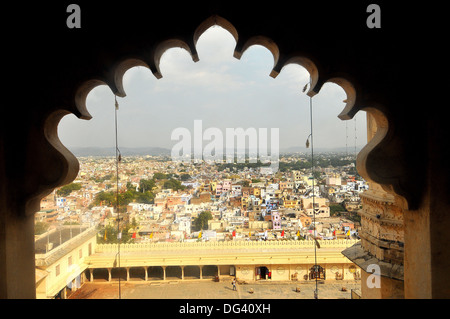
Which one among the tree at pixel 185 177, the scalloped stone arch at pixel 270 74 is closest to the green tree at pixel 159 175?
the tree at pixel 185 177

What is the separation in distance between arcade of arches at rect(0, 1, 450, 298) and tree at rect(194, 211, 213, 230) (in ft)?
62.1

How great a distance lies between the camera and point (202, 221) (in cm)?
1991

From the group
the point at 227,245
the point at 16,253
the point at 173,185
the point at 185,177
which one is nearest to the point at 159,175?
the point at 173,185

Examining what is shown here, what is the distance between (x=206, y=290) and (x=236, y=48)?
12.8 m

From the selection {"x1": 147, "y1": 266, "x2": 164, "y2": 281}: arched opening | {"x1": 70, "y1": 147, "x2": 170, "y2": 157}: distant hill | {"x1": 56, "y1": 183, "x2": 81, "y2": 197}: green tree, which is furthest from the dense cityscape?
{"x1": 70, "y1": 147, "x2": 170, "y2": 157}: distant hill

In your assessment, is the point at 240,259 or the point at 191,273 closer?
the point at 240,259

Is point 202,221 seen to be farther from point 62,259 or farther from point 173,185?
point 62,259

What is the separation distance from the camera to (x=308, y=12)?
128 centimetres

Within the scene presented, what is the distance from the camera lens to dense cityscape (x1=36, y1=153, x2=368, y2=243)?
1526 centimetres
